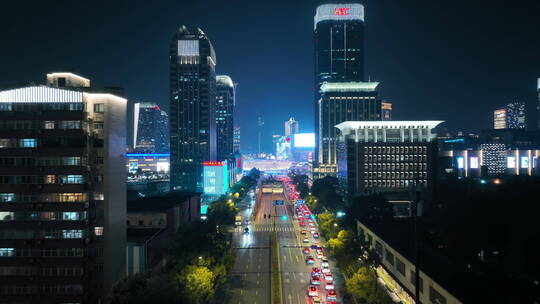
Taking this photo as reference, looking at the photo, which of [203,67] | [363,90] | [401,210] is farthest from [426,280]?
[363,90]

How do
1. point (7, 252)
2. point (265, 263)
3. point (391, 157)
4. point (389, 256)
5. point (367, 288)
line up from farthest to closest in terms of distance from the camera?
1. point (391, 157)
2. point (265, 263)
3. point (389, 256)
4. point (7, 252)
5. point (367, 288)

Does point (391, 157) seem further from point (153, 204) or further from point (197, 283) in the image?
point (197, 283)

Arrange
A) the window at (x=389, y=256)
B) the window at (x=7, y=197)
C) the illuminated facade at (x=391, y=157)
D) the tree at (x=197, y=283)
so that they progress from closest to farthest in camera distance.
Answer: the tree at (x=197, y=283)
the window at (x=7, y=197)
the window at (x=389, y=256)
the illuminated facade at (x=391, y=157)

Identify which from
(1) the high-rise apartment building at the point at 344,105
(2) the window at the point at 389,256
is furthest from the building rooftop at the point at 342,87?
(2) the window at the point at 389,256

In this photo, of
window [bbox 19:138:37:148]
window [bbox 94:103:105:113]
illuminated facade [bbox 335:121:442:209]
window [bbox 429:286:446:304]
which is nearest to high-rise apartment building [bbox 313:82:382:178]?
illuminated facade [bbox 335:121:442:209]

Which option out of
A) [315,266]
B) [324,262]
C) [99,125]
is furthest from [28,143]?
[324,262]

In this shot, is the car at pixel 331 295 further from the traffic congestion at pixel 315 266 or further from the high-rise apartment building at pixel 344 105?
the high-rise apartment building at pixel 344 105
